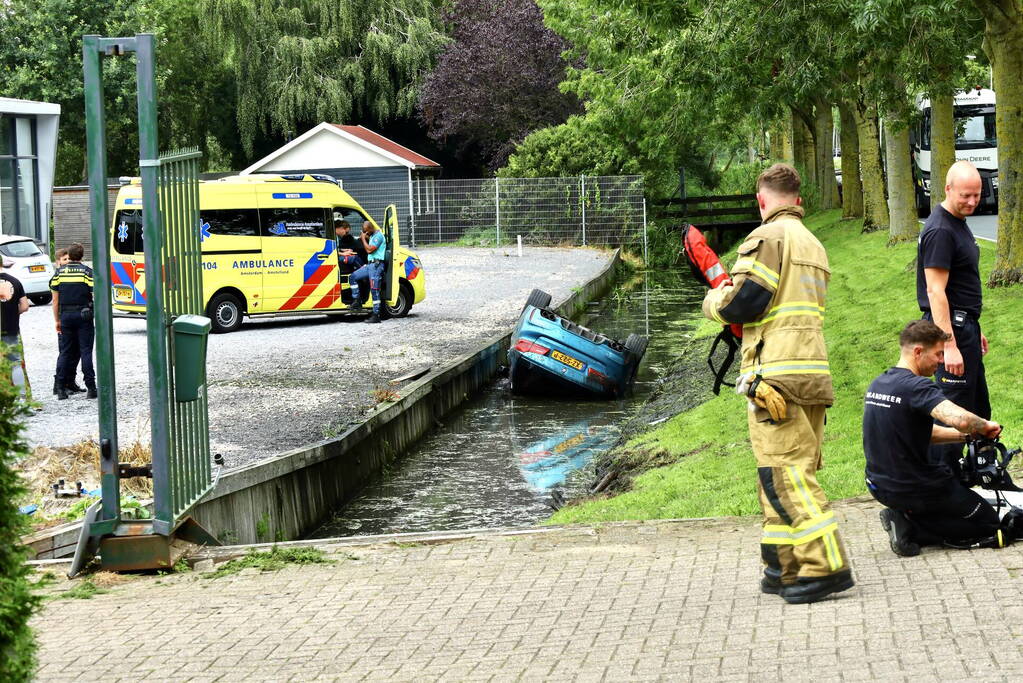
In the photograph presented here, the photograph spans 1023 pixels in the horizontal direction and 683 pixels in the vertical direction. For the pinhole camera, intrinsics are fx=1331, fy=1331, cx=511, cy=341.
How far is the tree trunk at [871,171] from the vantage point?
28406 mm

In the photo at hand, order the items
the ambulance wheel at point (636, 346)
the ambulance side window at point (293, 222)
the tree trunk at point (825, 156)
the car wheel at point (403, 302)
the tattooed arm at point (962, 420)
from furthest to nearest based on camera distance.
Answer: the tree trunk at point (825, 156)
the car wheel at point (403, 302)
the ambulance side window at point (293, 222)
the ambulance wheel at point (636, 346)
the tattooed arm at point (962, 420)

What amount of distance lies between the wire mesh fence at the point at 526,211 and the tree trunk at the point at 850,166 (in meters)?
8.54

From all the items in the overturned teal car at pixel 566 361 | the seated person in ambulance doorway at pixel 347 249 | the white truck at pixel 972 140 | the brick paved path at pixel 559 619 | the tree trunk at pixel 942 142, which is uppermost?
the white truck at pixel 972 140

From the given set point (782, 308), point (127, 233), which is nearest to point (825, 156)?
point (127, 233)

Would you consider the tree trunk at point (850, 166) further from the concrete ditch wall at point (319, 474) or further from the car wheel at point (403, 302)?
the concrete ditch wall at point (319, 474)

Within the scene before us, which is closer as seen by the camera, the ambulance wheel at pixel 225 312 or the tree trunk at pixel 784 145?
the ambulance wheel at pixel 225 312

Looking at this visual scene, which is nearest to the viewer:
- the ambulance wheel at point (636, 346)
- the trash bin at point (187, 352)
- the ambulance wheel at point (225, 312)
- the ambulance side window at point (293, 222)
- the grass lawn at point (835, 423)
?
the trash bin at point (187, 352)

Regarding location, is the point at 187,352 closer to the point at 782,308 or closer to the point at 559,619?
the point at 559,619

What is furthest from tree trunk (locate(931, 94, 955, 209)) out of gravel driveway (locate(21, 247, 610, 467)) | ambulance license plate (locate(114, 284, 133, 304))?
ambulance license plate (locate(114, 284, 133, 304))

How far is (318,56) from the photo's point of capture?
163 ft

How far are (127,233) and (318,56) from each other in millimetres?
30282

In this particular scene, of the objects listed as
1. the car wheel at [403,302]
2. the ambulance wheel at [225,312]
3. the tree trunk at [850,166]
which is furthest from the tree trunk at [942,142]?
the tree trunk at [850,166]

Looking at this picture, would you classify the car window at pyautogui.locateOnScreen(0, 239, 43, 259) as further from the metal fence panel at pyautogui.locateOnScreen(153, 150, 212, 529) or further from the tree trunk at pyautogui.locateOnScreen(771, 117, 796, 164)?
the tree trunk at pyautogui.locateOnScreen(771, 117, 796, 164)

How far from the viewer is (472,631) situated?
586cm
